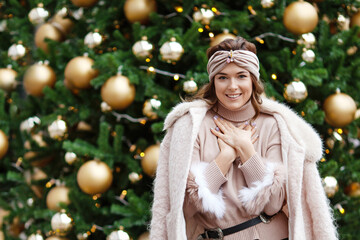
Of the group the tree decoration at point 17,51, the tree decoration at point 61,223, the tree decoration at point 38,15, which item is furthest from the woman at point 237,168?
the tree decoration at point 17,51

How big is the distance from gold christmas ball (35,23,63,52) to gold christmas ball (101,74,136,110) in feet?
2.12

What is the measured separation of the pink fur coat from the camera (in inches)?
60.9

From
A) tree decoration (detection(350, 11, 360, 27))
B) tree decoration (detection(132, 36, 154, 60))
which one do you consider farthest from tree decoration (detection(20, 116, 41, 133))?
tree decoration (detection(350, 11, 360, 27))

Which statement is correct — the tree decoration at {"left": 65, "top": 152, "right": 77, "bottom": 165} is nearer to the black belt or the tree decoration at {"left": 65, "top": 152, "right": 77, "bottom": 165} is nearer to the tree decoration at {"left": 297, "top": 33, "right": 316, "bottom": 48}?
the black belt

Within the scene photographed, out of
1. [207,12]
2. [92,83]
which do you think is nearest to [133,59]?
[92,83]

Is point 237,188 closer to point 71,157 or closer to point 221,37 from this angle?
point 221,37

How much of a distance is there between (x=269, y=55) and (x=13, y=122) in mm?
1633

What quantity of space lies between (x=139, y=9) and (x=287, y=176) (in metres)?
1.43

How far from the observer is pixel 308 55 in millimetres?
2428

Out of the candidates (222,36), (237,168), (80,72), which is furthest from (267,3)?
(237,168)

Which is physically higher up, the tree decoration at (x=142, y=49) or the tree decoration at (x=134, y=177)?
the tree decoration at (x=142, y=49)

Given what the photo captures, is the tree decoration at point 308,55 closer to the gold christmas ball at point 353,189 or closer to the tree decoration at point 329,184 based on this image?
the tree decoration at point 329,184

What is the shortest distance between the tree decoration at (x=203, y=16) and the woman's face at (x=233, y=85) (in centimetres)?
96

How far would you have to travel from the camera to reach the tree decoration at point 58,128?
2.63 metres
